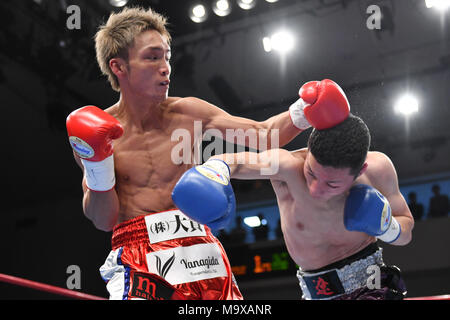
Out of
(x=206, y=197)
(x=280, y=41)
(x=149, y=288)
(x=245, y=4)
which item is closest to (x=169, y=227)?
(x=149, y=288)

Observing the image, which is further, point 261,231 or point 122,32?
point 261,231

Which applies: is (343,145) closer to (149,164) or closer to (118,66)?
(149,164)

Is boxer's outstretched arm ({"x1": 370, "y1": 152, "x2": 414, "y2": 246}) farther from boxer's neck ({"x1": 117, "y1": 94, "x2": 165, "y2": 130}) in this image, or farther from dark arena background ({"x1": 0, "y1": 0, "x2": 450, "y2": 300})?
dark arena background ({"x1": 0, "y1": 0, "x2": 450, "y2": 300})

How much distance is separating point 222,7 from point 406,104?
235cm

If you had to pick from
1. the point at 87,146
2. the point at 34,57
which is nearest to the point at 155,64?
the point at 87,146

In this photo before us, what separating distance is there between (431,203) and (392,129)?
3.75ft

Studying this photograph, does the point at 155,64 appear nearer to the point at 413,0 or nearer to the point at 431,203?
the point at 413,0

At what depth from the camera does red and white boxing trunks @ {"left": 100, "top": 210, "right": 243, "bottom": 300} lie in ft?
5.39

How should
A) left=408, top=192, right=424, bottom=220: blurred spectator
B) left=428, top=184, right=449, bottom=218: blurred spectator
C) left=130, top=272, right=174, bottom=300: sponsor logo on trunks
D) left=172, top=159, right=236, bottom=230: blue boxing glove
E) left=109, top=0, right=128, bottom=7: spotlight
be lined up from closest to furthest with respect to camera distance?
left=172, top=159, right=236, bottom=230: blue boxing glove
left=130, top=272, right=174, bottom=300: sponsor logo on trunks
left=109, top=0, right=128, bottom=7: spotlight
left=408, top=192, right=424, bottom=220: blurred spectator
left=428, top=184, right=449, bottom=218: blurred spectator

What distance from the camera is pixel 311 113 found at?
1.89 m

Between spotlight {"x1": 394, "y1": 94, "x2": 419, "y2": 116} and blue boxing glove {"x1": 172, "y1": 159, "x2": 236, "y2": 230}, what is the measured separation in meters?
4.47

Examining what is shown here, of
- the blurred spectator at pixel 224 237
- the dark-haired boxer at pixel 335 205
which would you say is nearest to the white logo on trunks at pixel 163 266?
the dark-haired boxer at pixel 335 205

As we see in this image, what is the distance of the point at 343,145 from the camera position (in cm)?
190

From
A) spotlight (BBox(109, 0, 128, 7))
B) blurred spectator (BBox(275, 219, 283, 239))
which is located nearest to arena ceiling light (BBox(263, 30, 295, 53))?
spotlight (BBox(109, 0, 128, 7))
